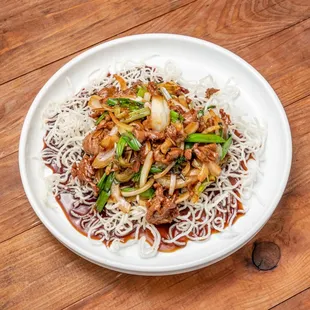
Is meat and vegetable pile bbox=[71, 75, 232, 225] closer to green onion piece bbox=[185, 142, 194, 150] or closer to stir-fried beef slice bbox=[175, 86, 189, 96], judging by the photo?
green onion piece bbox=[185, 142, 194, 150]

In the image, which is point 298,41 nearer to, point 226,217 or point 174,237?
point 226,217

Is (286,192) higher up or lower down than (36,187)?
lower down

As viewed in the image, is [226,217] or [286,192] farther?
[286,192]

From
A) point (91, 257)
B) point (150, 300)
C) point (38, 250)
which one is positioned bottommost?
point (150, 300)

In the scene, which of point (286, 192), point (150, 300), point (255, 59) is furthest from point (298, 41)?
point (150, 300)

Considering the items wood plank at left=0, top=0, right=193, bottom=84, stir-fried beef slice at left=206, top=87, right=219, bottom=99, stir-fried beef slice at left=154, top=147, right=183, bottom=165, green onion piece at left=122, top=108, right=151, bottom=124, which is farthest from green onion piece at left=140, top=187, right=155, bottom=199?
wood plank at left=0, top=0, right=193, bottom=84

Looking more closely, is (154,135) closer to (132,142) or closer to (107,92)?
(132,142)
